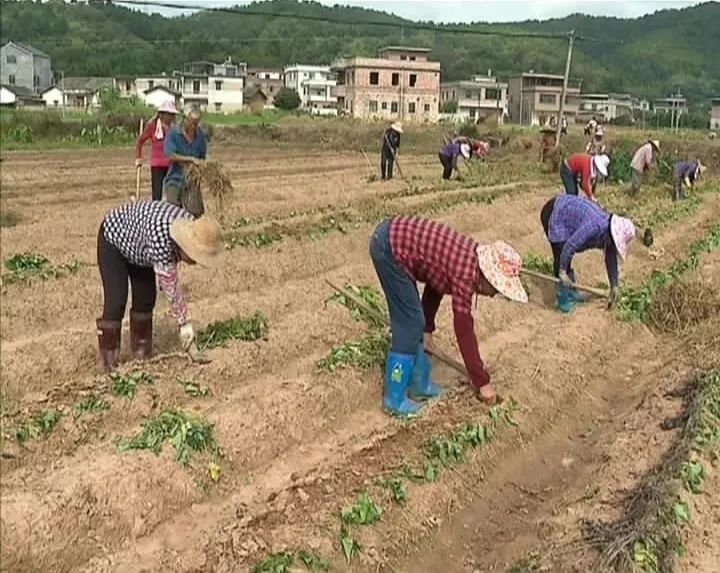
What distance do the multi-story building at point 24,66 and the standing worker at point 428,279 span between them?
143 feet

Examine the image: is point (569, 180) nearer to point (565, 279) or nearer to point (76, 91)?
point (565, 279)

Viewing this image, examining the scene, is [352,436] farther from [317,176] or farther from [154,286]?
[317,176]

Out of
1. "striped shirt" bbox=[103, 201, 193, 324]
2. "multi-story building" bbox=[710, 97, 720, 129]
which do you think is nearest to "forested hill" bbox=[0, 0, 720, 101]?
"multi-story building" bbox=[710, 97, 720, 129]

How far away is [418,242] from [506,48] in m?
113

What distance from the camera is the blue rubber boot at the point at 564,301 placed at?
345 inches

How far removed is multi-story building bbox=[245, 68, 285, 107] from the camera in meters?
85.5

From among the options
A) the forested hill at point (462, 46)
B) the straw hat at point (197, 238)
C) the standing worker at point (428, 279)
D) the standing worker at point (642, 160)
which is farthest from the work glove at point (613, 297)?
the forested hill at point (462, 46)

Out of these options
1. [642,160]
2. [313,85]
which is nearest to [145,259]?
[642,160]

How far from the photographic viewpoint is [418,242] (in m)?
5.48

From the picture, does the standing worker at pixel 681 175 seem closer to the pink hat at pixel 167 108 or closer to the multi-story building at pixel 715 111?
the pink hat at pixel 167 108

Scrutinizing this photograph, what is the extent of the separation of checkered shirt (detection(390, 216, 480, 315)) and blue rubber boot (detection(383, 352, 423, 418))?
54 cm

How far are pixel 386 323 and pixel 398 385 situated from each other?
4.96ft

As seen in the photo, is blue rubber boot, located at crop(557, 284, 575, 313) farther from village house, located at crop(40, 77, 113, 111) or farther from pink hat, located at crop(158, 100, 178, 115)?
village house, located at crop(40, 77, 113, 111)

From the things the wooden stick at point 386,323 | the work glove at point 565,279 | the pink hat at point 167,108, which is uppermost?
the pink hat at point 167,108
